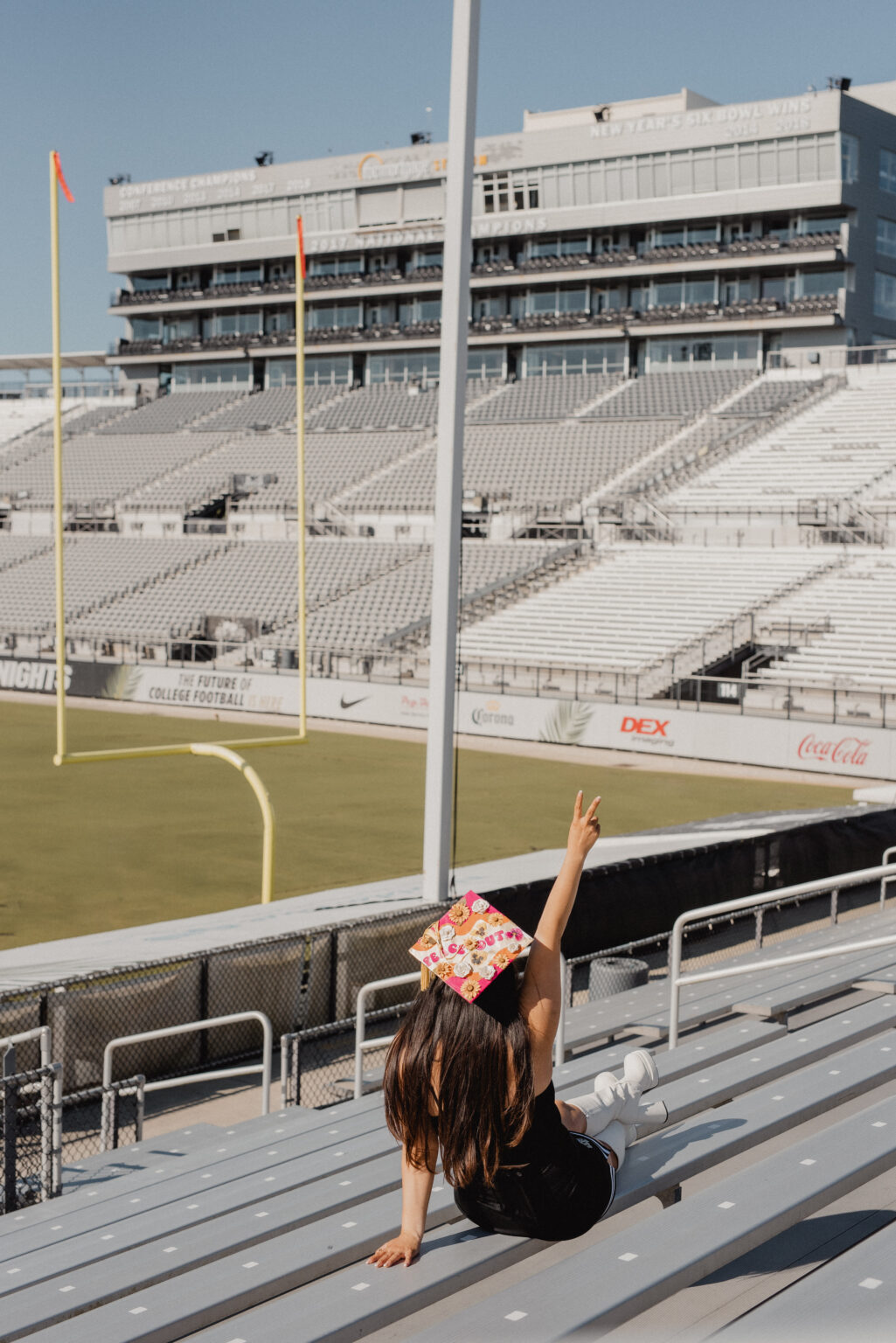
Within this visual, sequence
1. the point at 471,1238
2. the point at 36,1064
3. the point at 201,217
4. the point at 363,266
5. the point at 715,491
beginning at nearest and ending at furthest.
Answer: the point at 471,1238 → the point at 36,1064 → the point at 715,491 → the point at 363,266 → the point at 201,217

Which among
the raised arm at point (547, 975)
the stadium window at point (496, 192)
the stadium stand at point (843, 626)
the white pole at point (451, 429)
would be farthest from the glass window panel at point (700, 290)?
the raised arm at point (547, 975)

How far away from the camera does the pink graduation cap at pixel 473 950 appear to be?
325cm

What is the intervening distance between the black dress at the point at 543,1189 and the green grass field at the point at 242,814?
390 inches

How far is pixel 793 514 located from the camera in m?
38.7

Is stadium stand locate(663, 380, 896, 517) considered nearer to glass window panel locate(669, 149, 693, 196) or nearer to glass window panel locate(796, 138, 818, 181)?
glass window panel locate(796, 138, 818, 181)

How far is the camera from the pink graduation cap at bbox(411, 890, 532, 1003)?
3254mm

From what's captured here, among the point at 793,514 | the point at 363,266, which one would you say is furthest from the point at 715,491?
the point at 363,266

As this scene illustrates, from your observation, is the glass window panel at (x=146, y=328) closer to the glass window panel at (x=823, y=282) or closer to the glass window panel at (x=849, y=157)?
the glass window panel at (x=823, y=282)

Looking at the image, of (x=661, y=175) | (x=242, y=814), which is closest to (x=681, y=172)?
(x=661, y=175)

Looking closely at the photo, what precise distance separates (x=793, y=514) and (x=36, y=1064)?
33.3 metres

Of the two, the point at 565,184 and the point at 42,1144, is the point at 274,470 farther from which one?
the point at 42,1144

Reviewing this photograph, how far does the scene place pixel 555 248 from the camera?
5444 cm

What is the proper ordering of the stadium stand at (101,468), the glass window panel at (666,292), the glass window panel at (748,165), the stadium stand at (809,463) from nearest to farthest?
1. the stadium stand at (809,463)
2. the glass window panel at (748,165)
3. the glass window panel at (666,292)
4. the stadium stand at (101,468)

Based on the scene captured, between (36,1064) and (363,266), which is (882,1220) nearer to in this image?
(36,1064)
